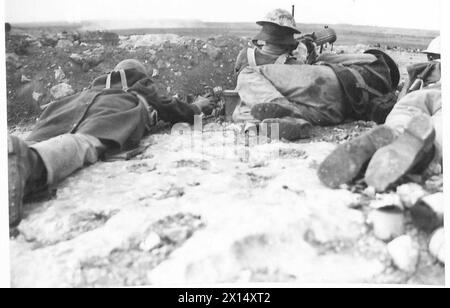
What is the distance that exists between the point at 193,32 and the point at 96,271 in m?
1.84

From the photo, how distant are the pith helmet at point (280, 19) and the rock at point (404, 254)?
1653 mm

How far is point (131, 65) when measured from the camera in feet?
11.8

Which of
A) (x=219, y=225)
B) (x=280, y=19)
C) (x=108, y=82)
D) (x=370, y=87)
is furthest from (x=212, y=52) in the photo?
(x=219, y=225)

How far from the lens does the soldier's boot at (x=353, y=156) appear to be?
268 centimetres

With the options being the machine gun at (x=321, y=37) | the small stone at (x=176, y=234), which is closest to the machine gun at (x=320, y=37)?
the machine gun at (x=321, y=37)

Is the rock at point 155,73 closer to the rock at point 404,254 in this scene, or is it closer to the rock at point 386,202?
the rock at point 386,202

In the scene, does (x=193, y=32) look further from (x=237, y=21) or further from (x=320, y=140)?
(x=320, y=140)

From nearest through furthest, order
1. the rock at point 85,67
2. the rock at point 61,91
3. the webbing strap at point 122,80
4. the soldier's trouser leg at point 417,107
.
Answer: the soldier's trouser leg at point 417,107
the webbing strap at point 122,80
the rock at point 61,91
the rock at point 85,67

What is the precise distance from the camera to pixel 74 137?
3.02 m

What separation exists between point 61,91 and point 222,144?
1171mm

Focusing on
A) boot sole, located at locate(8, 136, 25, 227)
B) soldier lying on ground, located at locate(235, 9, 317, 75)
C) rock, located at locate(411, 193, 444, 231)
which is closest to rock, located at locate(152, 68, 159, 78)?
soldier lying on ground, located at locate(235, 9, 317, 75)

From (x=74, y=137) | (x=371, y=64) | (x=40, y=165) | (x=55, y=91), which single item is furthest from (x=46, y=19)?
(x=371, y=64)

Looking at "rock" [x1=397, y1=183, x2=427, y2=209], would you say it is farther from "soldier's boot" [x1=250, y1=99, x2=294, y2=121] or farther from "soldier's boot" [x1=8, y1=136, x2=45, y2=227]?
"soldier's boot" [x1=8, y1=136, x2=45, y2=227]

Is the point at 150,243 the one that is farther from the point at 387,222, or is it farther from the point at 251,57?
the point at 251,57
